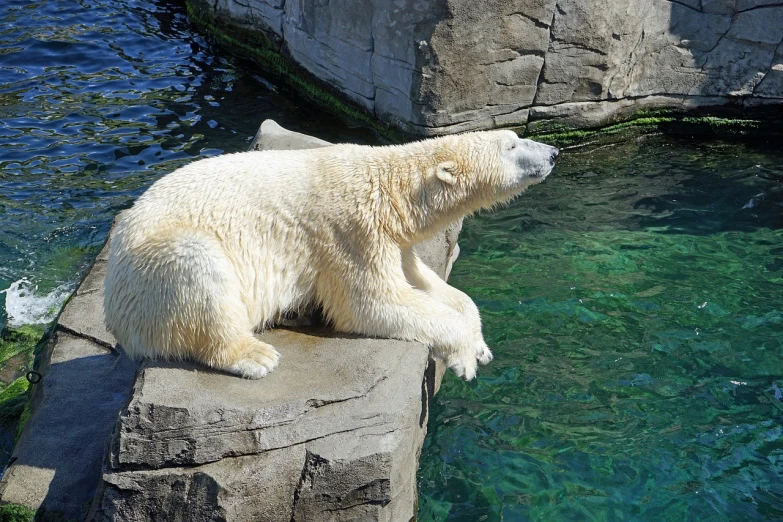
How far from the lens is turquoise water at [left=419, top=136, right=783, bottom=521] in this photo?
5160 mm

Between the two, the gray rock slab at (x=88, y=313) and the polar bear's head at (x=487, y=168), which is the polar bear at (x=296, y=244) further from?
the gray rock slab at (x=88, y=313)

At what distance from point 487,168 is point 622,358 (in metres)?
2.38

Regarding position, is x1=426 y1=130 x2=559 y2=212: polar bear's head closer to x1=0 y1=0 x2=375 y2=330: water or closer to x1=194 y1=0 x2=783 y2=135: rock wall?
x1=0 y1=0 x2=375 y2=330: water

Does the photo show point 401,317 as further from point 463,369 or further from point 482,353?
point 482,353

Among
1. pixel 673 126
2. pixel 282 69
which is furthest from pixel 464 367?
pixel 282 69

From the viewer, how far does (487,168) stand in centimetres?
481

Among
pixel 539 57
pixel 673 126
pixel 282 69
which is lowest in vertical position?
pixel 282 69

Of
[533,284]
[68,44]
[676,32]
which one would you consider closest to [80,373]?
[533,284]

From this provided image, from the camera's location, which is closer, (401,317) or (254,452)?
(254,452)

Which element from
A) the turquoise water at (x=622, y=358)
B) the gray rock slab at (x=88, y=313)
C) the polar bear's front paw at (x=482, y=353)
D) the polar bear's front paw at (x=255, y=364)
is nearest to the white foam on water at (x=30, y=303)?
the gray rock slab at (x=88, y=313)

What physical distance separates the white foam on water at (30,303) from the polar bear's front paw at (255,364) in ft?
11.0

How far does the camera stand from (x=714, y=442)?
5562mm

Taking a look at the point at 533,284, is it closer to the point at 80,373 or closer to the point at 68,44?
the point at 80,373

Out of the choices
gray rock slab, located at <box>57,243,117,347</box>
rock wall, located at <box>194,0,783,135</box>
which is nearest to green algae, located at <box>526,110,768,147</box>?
rock wall, located at <box>194,0,783,135</box>
